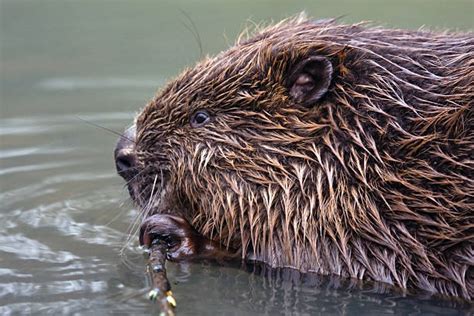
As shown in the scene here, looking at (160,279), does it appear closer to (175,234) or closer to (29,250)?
(175,234)

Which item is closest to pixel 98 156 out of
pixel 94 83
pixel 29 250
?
pixel 29 250

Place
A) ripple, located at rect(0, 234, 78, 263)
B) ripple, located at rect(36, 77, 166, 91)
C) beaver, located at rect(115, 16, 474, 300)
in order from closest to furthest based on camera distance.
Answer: beaver, located at rect(115, 16, 474, 300)
ripple, located at rect(0, 234, 78, 263)
ripple, located at rect(36, 77, 166, 91)

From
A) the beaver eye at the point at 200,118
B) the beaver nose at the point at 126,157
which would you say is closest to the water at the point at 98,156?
the beaver nose at the point at 126,157

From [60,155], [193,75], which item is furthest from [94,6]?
[193,75]

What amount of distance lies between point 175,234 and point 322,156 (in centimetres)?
66

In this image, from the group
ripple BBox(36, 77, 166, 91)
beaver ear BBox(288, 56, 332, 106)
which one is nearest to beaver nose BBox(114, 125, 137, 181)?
beaver ear BBox(288, 56, 332, 106)

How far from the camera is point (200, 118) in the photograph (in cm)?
383

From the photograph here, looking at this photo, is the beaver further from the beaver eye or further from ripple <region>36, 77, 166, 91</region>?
ripple <region>36, 77, 166, 91</region>

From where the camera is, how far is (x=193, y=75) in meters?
3.90

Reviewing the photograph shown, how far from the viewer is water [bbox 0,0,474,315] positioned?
355 cm

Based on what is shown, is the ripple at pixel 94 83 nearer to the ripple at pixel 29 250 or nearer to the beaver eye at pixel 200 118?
the ripple at pixel 29 250

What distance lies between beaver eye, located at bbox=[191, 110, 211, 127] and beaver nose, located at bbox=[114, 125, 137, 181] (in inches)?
10.7

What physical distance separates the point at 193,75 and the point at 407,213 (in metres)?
1.02

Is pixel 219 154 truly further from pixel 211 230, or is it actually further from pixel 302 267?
pixel 302 267
